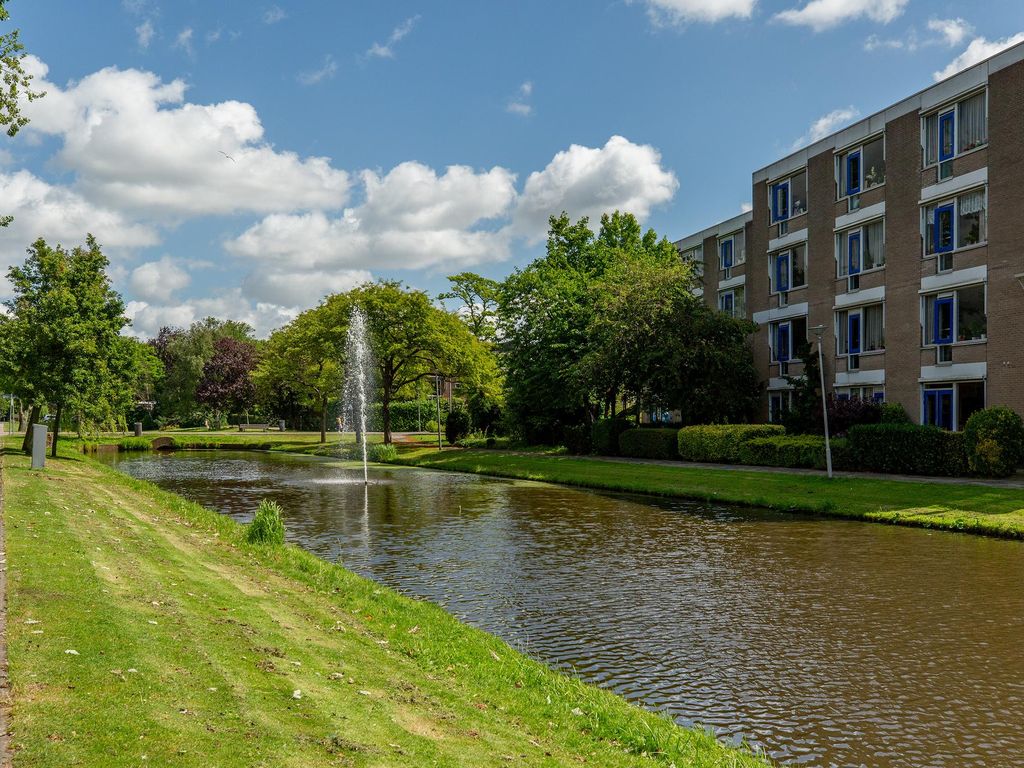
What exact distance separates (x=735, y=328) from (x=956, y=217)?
11496 mm

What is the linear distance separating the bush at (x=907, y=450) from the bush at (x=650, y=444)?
436 inches

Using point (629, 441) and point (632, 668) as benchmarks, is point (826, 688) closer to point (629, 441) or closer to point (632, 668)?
point (632, 668)

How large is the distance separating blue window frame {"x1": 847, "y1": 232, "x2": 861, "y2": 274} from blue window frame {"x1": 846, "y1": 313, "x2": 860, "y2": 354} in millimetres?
2021

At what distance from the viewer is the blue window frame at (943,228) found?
32.0 meters

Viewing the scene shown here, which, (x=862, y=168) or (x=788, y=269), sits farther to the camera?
(x=788, y=269)

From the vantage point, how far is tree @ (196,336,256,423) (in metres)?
98.9

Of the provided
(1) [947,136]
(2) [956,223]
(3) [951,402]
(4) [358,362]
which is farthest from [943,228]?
(4) [358,362]

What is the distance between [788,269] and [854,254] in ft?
17.0

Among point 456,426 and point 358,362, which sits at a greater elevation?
point 358,362

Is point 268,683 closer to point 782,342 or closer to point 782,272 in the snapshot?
point 782,342

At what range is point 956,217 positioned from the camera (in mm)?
31797

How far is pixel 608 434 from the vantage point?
44844 mm

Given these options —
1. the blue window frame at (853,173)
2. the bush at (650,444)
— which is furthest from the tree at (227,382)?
→ the blue window frame at (853,173)

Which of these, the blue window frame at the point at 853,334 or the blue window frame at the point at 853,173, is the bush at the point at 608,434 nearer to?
the blue window frame at the point at 853,334
